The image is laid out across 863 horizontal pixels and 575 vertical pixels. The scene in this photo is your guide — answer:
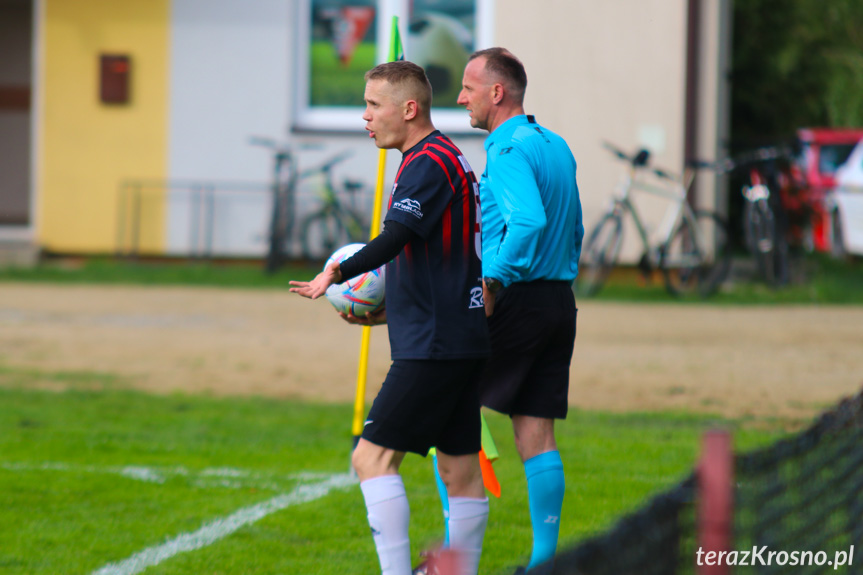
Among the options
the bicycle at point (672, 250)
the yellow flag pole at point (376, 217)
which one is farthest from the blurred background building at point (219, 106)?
the yellow flag pole at point (376, 217)

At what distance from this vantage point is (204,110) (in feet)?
53.2

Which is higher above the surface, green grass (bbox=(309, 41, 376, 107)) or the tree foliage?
the tree foliage

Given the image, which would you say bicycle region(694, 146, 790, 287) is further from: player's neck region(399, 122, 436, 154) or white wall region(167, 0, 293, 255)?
player's neck region(399, 122, 436, 154)

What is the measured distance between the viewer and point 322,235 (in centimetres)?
1588

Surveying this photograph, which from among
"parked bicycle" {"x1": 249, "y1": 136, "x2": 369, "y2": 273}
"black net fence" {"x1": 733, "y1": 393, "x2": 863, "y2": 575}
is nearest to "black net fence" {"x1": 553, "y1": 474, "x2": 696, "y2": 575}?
"black net fence" {"x1": 733, "y1": 393, "x2": 863, "y2": 575}

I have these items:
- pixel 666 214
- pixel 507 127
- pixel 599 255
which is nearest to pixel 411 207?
pixel 507 127

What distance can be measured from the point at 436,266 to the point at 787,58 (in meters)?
22.6

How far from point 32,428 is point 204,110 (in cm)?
983

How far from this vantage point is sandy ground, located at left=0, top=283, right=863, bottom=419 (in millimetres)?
8320

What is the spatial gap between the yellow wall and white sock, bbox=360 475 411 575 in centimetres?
1328

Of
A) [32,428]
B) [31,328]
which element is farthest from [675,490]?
[31,328]

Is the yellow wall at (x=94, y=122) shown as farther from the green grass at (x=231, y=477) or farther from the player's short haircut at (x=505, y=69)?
the player's short haircut at (x=505, y=69)

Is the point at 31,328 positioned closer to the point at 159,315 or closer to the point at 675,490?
the point at 159,315

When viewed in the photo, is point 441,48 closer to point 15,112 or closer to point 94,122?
point 94,122
